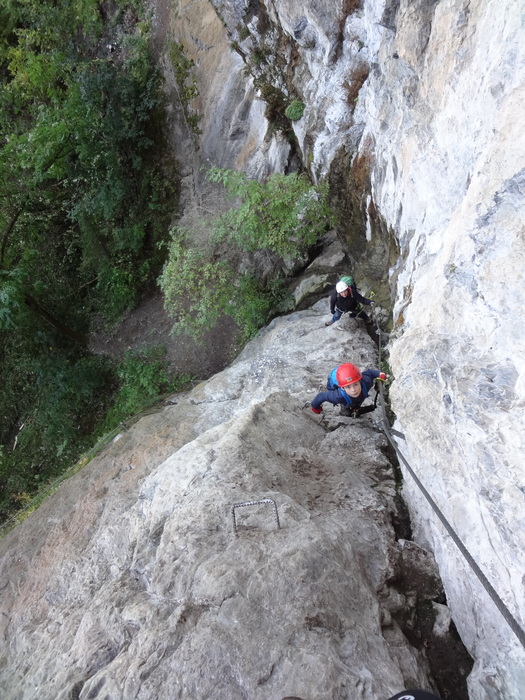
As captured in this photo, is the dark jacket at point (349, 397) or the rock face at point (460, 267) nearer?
the rock face at point (460, 267)

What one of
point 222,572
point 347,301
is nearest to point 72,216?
point 347,301

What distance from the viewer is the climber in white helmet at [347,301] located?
7.98 meters

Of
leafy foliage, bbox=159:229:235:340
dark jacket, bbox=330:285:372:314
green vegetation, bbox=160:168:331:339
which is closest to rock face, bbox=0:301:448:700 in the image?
dark jacket, bbox=330:285:372:314

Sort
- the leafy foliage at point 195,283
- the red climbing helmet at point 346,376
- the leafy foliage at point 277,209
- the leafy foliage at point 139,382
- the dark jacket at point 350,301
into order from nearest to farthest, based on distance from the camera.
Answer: the red climbing helmet at point 346,376, the dark jacket at point 350,301, the leafy foliage at point 277,209, the leafy foliage at point 195,283, the leafy foliage at point 139,382

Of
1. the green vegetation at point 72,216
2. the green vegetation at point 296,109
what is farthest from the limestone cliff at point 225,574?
the green vegetation at point 72,216

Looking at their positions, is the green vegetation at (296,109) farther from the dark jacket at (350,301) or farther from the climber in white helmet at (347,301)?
the dark jacket at (350,301)

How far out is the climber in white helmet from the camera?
7.98m

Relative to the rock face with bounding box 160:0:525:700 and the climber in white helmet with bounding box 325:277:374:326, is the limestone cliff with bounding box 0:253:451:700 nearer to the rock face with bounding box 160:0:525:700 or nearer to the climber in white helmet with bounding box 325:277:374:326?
the rock face with bounding box 160:0:525:700

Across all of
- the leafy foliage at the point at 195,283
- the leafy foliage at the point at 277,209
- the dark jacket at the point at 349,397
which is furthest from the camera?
the leafy foliage at the point at 195,283

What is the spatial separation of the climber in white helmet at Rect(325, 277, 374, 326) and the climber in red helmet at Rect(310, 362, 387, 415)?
2202 mm

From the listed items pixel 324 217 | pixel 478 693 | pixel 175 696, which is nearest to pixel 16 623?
pixel 175 696

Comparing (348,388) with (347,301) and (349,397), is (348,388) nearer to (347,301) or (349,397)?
(349,397)

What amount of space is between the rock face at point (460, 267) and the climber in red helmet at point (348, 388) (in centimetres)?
87

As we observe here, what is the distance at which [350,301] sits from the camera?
8227 millimetres
